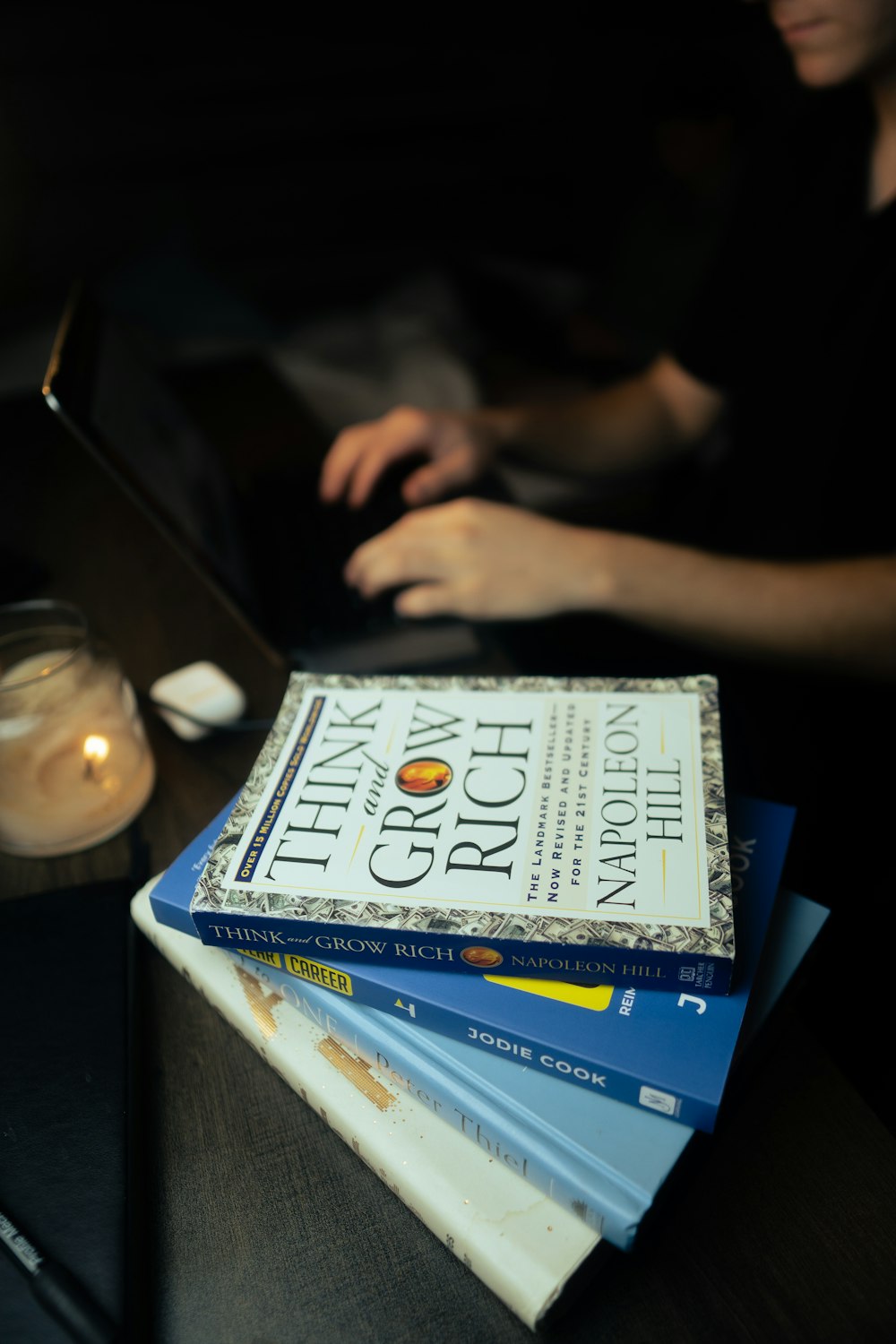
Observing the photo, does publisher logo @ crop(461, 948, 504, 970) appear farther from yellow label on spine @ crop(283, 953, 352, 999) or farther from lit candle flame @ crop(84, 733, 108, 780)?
lit candle flame @ crop(84, 733, 108, 780)

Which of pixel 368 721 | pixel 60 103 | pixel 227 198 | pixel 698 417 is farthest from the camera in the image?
pixel 227 198

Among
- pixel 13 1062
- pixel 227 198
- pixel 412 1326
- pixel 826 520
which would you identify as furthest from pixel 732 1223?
pixel 227 198

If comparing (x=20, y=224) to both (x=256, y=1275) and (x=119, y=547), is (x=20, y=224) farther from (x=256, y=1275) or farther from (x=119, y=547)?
(x=256, y=1275)

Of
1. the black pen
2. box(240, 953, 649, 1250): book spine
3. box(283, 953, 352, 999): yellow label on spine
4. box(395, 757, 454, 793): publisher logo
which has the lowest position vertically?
box(240, 953, 649, 1250): book spine

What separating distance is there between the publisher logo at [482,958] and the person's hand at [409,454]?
0.61m

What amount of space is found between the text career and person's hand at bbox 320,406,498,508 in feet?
1.48

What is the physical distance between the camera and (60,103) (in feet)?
6.43

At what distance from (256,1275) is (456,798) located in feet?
0.80

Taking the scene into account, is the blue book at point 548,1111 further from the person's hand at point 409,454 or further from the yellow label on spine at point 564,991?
the person's hand at point 409,454

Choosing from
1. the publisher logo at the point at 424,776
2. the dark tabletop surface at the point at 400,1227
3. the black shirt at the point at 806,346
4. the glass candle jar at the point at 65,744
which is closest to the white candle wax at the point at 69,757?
the glass candle jar at the point at 65,744

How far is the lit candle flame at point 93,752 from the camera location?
596 mm

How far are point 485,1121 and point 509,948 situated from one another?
8 centimetres

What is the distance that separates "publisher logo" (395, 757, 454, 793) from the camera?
0.48 meters

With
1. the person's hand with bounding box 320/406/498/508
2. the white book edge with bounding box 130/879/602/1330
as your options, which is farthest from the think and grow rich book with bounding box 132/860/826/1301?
the person's hand with bounding box 320/406/498/508
